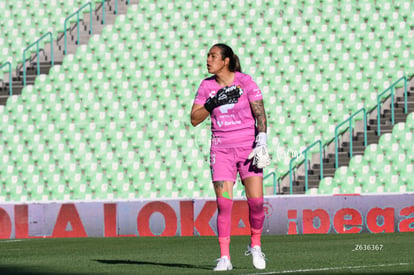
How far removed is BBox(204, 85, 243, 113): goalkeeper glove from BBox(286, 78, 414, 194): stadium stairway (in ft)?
34.1

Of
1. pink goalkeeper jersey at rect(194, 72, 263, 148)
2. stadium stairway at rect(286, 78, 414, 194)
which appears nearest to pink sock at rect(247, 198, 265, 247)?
pink goalkeeper jersey at rect(194, 72, 263, 148)

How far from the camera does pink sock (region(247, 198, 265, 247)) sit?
7516 mm

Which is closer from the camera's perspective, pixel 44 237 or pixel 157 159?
pixel 44 237

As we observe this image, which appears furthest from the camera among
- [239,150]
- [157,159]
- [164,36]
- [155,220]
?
[164,36]

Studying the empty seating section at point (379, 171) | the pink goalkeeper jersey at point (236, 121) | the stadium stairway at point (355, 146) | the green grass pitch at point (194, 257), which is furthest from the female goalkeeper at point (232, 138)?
the stadium stairway at point (355, 146)

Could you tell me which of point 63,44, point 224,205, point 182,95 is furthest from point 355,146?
point 224,205

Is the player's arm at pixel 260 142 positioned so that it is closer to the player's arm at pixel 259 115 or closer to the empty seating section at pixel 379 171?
the player's arm at pixel 259 115

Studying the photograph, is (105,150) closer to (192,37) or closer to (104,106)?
(104,106)

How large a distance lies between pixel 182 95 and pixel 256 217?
12720 mm

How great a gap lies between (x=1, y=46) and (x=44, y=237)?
845 cm

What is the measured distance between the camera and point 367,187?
17406 millimetres

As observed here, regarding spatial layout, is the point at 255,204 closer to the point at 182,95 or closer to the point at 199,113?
the point at 199,113

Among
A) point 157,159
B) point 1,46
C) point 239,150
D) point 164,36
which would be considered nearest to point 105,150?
point 157,159

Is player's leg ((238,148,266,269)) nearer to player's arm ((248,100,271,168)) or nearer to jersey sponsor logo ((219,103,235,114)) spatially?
player's arm ((248,100,271,168))
